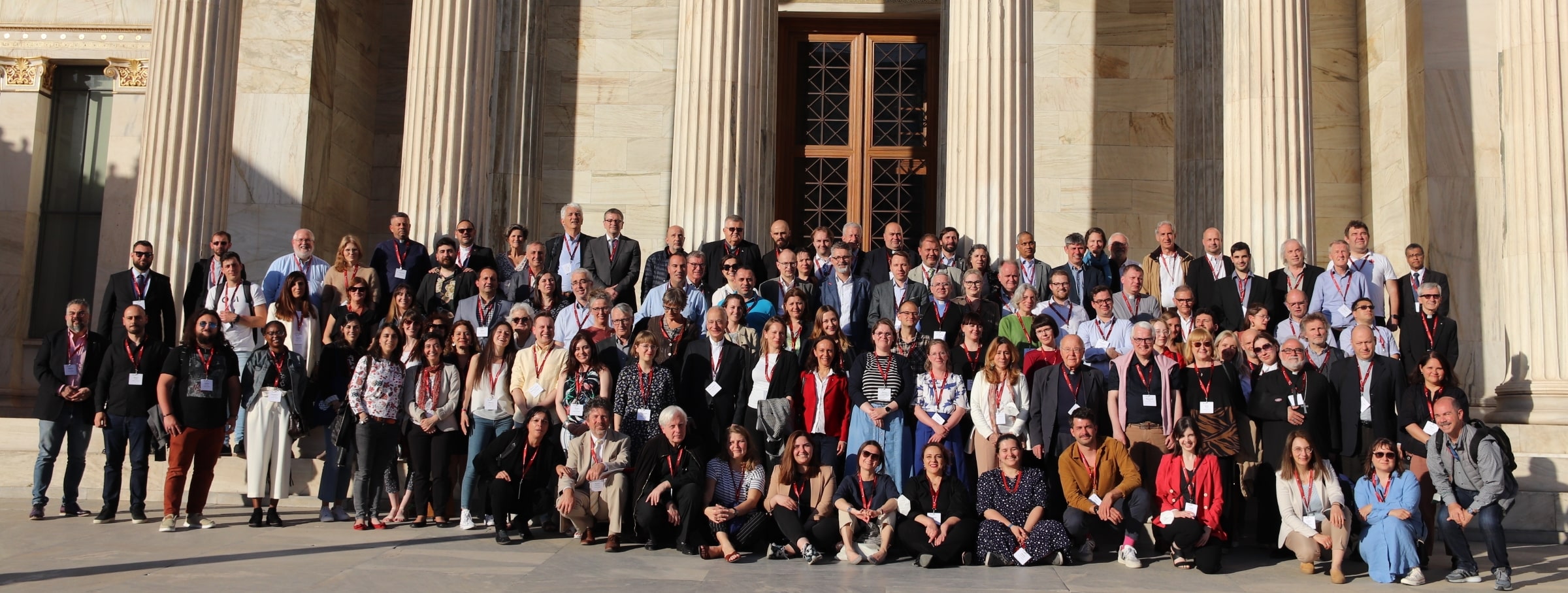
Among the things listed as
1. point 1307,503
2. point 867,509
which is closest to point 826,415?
point 867,509

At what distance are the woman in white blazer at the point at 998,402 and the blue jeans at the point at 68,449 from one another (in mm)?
8686

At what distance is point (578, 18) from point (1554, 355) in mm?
15119

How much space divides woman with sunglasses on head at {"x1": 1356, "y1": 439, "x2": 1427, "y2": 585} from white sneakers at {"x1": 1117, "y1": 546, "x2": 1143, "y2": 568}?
1789mm

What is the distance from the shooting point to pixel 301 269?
1470 centimetres

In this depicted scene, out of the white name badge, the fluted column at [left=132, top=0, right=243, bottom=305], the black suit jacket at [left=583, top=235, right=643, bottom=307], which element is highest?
the fluted column at [left=132, top=0, right=243, bottom=305]

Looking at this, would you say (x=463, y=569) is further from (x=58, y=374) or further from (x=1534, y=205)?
(x=1534, y=205)

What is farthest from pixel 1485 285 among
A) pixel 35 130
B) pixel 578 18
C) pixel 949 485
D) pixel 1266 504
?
pixel 35 130

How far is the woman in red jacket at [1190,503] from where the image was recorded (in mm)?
11047

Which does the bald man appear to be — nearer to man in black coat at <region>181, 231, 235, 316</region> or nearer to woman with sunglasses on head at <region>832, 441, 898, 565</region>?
man in black coat at <region>181, 231, 235, 316</region>

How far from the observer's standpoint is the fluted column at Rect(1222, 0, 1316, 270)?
1627cm

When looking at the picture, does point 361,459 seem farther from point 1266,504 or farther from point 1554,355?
point 1554,355

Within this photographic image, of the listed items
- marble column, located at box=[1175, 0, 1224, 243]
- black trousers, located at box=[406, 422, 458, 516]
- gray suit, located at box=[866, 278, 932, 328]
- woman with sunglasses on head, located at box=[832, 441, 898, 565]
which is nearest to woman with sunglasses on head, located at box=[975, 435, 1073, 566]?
woman with sunglasses on head, located at box=[832, 441, 898, 565]

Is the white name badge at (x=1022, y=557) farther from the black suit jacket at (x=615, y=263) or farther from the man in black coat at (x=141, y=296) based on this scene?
the man in black coat at (x=141, y=296)

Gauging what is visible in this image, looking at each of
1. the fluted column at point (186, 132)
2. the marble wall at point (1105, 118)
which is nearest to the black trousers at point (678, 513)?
the fluted column at point (186, 132)
